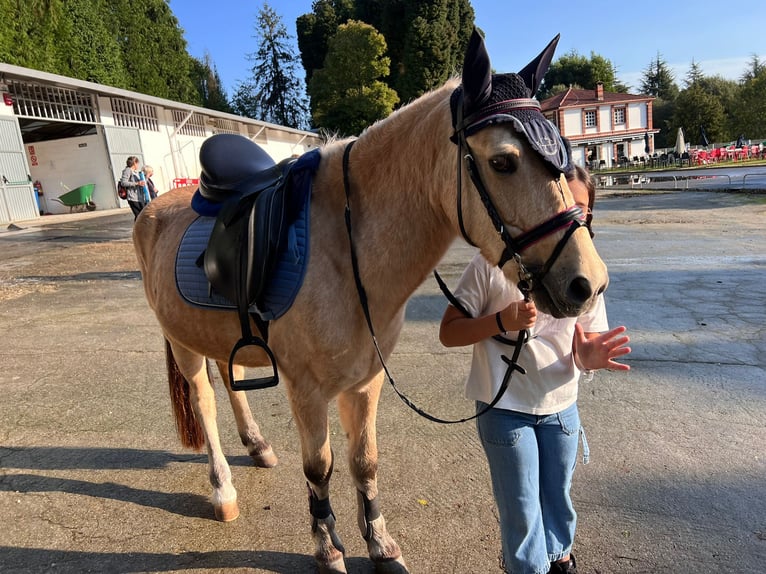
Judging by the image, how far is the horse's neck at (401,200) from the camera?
Result: 5.73 feet

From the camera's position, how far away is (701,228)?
11039mm

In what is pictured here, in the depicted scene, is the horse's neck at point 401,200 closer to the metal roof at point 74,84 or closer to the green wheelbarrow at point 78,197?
the metal roof at point 74,84

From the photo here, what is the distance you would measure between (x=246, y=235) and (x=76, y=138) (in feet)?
78.4

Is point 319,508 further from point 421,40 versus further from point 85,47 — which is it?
point 421,40

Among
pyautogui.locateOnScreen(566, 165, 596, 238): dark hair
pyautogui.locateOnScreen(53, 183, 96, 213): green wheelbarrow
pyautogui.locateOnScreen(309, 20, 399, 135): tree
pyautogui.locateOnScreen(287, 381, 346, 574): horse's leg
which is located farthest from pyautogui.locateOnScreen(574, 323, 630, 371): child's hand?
pyautogui.locateOnScreen(309, 20, 399, 135): tree

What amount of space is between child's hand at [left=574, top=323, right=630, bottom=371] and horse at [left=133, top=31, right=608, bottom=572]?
0.54 m


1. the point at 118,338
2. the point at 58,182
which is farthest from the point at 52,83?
the point at 118,338

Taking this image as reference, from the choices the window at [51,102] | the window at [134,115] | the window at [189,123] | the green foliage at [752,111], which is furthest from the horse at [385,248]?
the green foliage at [752,111]

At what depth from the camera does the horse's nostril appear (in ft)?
4.32

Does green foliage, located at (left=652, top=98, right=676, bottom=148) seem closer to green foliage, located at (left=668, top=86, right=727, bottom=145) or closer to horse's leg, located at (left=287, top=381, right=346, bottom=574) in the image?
green foliage, located at (left=668, top=86, right=727, bottom=145)

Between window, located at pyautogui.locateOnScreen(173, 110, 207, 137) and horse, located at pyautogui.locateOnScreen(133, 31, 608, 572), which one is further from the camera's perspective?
window, located at pyautogui.locateOnScreen(173, 110, 207, 137)

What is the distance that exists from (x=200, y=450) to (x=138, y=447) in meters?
0.50

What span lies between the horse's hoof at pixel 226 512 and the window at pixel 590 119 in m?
58.3

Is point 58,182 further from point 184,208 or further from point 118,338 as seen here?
point 184,208
